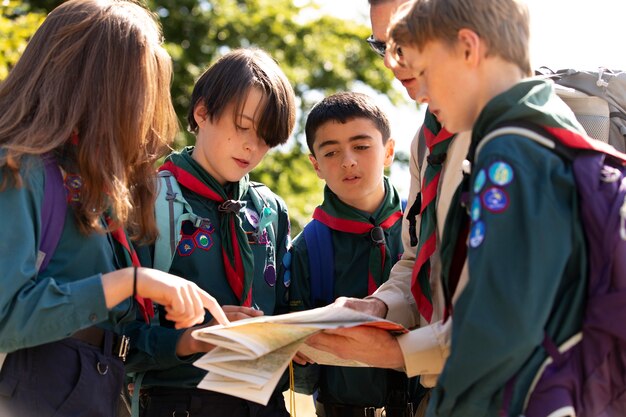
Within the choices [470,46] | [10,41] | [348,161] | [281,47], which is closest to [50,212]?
[470,46]

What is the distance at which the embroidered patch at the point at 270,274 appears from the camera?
13.3ft

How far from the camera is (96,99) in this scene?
3.20 meters

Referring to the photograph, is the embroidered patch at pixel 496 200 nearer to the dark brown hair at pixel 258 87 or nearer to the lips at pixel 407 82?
the lips at pixel 407 82

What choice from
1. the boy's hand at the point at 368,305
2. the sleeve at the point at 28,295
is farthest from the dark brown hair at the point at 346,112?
the sleeve at the point at 28,295

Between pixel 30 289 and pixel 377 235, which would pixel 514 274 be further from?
pixel 377 235

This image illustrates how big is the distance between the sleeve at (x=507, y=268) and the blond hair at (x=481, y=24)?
1.20 ft

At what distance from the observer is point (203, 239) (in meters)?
3.91

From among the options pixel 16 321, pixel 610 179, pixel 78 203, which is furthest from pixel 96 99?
pixel 610 179

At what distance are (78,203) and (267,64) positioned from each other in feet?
4.86

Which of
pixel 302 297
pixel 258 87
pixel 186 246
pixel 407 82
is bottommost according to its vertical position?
pixel 302 297

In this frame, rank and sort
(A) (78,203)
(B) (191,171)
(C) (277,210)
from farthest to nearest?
1. (C) (277,210)
2. (B) (191,171)
3. (A) (78,203)

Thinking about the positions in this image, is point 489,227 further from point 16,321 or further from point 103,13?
point 103,13

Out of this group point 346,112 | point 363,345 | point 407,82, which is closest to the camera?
point 363,345

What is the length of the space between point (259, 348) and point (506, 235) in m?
0.94
